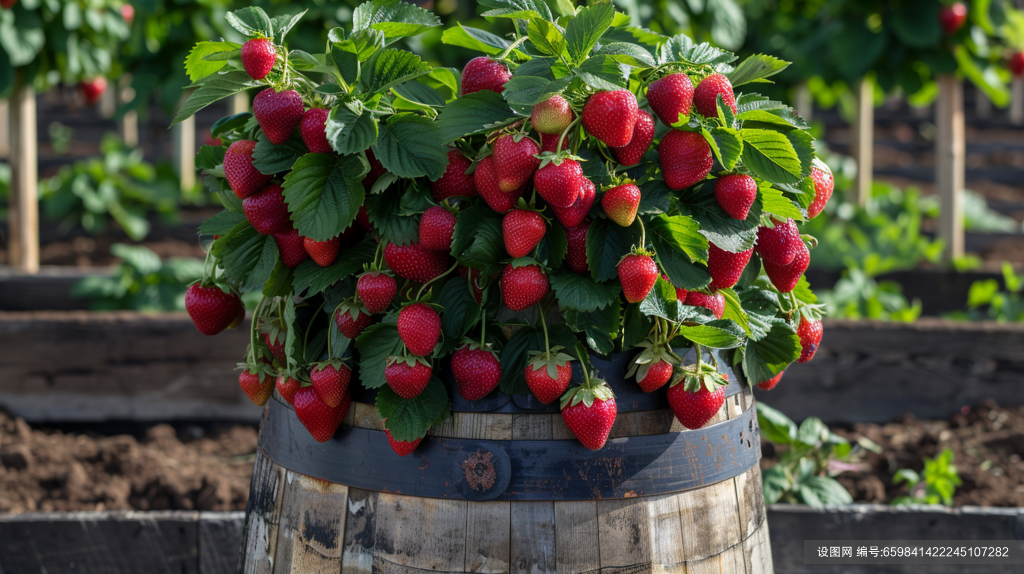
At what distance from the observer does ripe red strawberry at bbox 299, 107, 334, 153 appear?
3.11ft

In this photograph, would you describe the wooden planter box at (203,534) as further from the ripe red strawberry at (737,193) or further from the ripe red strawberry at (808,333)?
the ripe red strawberry at (737,193)

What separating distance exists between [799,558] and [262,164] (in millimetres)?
1483

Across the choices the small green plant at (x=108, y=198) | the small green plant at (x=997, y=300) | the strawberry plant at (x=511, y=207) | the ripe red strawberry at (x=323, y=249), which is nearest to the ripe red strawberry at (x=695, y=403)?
the strawberry plant at (x=511, y=207)

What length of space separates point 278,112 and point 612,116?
1.27 ft

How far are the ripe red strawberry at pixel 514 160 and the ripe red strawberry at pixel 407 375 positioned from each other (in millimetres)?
232

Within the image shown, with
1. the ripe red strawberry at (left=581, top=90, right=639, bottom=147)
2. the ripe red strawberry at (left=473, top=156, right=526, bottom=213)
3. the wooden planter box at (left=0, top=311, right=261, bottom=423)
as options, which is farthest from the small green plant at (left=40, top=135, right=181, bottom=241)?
the ripe red strawberry at (left=581, top=90, right=639, bottom=147)

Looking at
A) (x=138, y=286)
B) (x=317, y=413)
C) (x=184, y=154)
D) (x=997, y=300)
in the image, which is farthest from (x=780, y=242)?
(x=184, y=154)

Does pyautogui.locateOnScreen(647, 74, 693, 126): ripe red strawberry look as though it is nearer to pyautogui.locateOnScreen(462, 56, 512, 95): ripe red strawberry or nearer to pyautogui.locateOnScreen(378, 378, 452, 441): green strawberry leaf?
pyautogui.locateOnScreen(462, 56, 512, 95): ripe red strawberry

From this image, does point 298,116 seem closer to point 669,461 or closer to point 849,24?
point 669,461

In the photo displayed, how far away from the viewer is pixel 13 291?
10.9 ft

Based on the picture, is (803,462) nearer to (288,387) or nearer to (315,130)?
(288,387)

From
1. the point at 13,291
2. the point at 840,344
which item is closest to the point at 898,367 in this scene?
the point at 840,344

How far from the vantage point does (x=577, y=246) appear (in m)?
0.96

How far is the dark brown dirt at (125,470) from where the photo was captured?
7.00 feet
